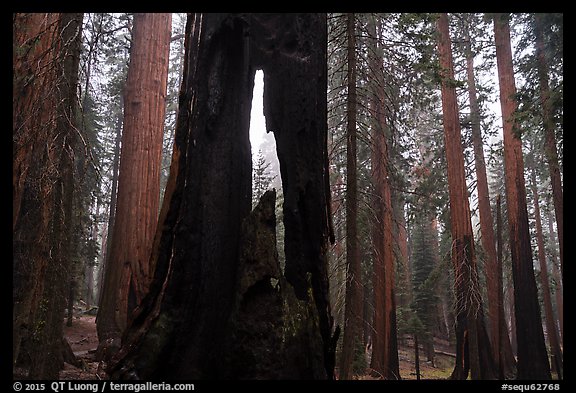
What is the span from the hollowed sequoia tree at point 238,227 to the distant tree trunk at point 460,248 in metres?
7.85

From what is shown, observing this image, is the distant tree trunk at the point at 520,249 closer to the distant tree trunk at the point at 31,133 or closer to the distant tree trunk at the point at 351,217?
the distant tree trunk at the point at 351,217

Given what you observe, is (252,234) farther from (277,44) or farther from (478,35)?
(478,35)

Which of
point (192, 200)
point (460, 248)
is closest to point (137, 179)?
point (192, 200)

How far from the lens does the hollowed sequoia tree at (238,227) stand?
3.02 m

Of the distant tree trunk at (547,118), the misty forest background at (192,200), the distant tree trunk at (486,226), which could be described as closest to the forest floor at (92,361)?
the misty forest background at (192,200)

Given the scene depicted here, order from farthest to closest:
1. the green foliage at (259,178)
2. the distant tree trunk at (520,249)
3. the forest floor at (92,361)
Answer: the green foliage at (259,178), the distant tree trunk at (520,249), the forest floor at (92,361)

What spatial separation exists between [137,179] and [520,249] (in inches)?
451

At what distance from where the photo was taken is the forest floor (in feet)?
20.7

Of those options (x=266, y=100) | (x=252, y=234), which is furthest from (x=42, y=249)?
(x=266, y=100)

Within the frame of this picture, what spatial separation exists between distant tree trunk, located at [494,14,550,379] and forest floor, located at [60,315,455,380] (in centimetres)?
472

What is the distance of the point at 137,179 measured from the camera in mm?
7879

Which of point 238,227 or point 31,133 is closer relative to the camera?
point 238,227

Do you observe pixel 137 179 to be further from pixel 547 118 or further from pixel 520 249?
pixel 520 249

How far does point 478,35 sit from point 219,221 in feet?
55.7
